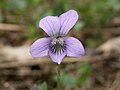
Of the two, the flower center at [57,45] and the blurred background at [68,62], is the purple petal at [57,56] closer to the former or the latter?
the flower center at [57,45]

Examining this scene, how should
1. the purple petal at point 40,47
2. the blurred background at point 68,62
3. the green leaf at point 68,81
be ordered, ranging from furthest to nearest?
the blurred background at point 68,62 < the green leaf at point 68,81 < the purple petal at point 40,47

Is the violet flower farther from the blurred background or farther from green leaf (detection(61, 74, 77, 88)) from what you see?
green leaf (detection(61, 74, 77, 88))

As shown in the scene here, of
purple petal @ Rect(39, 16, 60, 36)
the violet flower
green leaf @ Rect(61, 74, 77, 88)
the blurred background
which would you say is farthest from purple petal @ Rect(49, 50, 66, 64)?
green leaf @ Rect(61, 74, 77, 88)

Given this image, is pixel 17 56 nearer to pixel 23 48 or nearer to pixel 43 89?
pixel 23 48

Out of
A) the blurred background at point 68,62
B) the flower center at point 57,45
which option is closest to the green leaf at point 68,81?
the blurred background at point 68,62

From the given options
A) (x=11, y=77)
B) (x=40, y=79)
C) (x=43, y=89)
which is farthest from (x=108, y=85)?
(x=43, y=89)

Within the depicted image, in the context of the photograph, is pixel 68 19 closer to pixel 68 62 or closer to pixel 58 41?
pixel 58 41

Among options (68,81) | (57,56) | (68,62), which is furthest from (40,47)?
(68,62)
